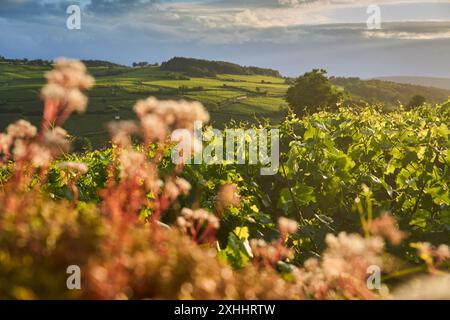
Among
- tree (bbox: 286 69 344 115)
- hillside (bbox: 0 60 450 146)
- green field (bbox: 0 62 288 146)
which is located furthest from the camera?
green field (bbox: 0 62 288 146)

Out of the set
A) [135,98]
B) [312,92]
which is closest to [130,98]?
[135,98]

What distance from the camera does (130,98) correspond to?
155750 millimetres

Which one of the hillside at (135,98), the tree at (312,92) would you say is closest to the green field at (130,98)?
the hillside at (135,98)

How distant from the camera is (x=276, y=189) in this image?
7.48m

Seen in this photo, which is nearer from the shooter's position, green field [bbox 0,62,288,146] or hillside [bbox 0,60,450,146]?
hillside [bbox 0,60,450,146]

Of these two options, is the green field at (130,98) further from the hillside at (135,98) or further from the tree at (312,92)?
the tree at (312,92)

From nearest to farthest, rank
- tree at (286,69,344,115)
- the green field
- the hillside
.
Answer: tree at (286,69,344,115) → the hillside → the green field

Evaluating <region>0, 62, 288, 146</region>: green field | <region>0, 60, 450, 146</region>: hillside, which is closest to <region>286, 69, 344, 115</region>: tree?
<region>0, 60, 450, 146</region>: hillside

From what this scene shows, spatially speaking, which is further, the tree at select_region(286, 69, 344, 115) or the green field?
the green field

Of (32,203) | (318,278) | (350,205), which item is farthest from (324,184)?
(32,203)

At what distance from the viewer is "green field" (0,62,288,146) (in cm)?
13688

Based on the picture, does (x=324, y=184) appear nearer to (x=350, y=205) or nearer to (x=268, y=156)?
(x=350, y=205)

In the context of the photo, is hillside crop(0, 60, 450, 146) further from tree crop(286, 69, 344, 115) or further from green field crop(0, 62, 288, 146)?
tree crop(286, 69, 344, 115)
